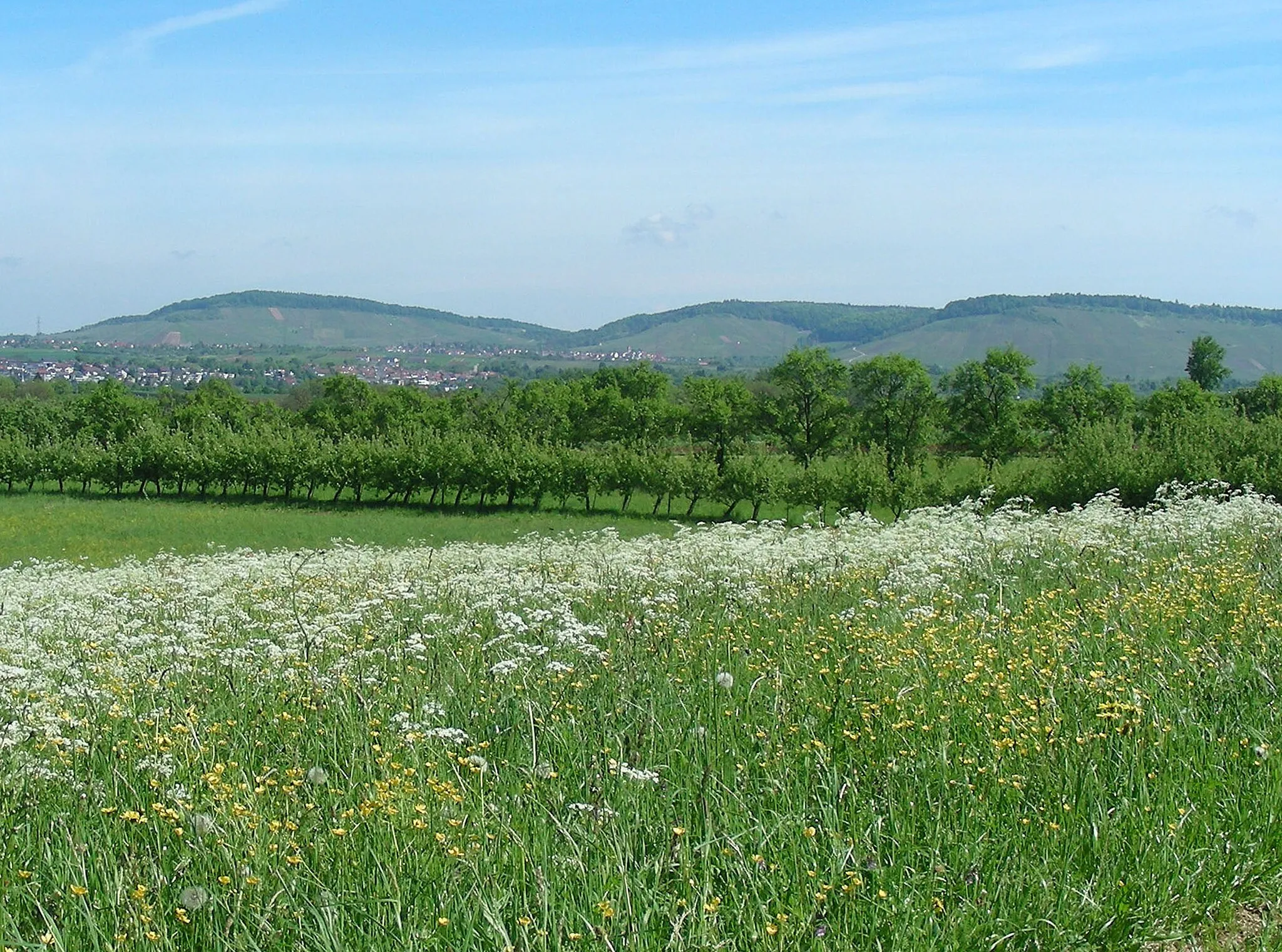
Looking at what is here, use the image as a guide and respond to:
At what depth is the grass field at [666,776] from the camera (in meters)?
3.66

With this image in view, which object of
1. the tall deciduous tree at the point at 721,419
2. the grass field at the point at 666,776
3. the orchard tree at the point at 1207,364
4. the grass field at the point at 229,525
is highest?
the orchard tree at the point at 1207,364

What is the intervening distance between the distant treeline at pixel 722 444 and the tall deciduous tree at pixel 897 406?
145 millimetres

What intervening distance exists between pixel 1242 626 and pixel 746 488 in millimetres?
59080

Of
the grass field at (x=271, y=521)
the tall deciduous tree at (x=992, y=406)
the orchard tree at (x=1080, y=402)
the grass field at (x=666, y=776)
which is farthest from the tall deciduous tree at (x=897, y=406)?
the grass field at (x=666, y=776)

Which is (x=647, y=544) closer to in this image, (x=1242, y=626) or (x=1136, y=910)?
(x=1242, y=626)

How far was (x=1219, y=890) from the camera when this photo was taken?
3965mm

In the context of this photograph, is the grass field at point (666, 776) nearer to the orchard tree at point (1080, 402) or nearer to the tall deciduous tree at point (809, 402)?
the tall deciduous tree at point (809, 402)

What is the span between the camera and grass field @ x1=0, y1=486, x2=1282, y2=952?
144 inches

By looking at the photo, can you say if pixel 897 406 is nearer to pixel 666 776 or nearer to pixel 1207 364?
pixel 1207 364

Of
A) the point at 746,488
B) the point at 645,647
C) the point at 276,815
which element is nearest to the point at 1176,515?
the point at 645,647

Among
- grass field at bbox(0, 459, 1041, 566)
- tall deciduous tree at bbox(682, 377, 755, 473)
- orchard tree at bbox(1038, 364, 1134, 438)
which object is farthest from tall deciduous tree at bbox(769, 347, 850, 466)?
orchard tree at bbox(1038, 364, 1134, 438)

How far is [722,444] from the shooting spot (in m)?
83.6

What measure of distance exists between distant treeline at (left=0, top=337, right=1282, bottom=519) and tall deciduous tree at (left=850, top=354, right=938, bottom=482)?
0.15 m

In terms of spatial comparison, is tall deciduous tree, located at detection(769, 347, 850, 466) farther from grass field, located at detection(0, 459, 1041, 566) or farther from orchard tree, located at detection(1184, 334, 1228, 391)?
orchard tree, located at detection(1184, 334, 1228, 391)
